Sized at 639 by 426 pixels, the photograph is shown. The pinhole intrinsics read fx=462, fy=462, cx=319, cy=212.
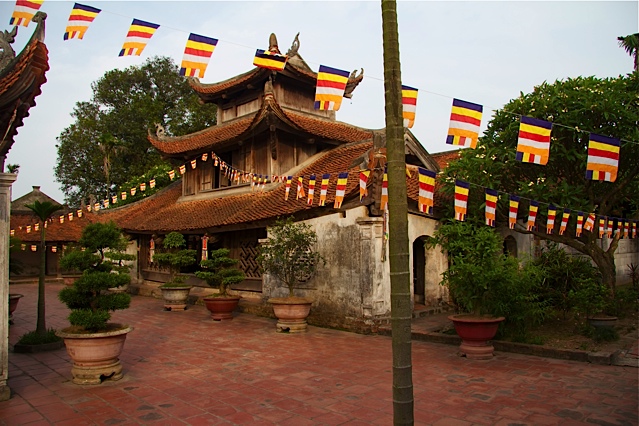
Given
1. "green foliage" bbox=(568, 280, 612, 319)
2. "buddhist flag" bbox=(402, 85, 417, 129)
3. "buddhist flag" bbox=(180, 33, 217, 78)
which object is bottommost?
"green foliage" bbox=(568, 280, 612, 319)

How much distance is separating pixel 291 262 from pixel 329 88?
441cm

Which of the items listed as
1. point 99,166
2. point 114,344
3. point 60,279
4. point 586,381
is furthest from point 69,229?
point 586,381

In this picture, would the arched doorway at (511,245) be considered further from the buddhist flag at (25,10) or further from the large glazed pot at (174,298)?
the buddhist flag at (25,10)

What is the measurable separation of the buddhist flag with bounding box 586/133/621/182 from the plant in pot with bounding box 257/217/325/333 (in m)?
5.75

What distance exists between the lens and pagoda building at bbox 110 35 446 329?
33.2ft

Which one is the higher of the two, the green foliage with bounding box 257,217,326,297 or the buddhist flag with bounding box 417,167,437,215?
the buddhist flag with bounding box 417,167,437,215

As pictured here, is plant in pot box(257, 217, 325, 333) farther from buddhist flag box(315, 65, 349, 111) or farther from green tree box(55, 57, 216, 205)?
green tree box(55, 57, 216, 205)

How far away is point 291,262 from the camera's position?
10.4m

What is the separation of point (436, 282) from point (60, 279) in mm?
22191

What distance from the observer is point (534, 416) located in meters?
4.99

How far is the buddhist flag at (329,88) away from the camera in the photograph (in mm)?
7340

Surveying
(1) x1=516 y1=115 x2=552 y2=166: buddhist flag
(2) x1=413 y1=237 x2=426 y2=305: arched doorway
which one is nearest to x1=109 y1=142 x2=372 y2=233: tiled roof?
(2) x1=413 y1=237 x2=426 y2=305: arched doorway

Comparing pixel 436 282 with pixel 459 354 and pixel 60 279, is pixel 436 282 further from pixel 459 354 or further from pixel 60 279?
pixel 60 279

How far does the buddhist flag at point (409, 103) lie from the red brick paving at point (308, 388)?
A: 3.85 m
